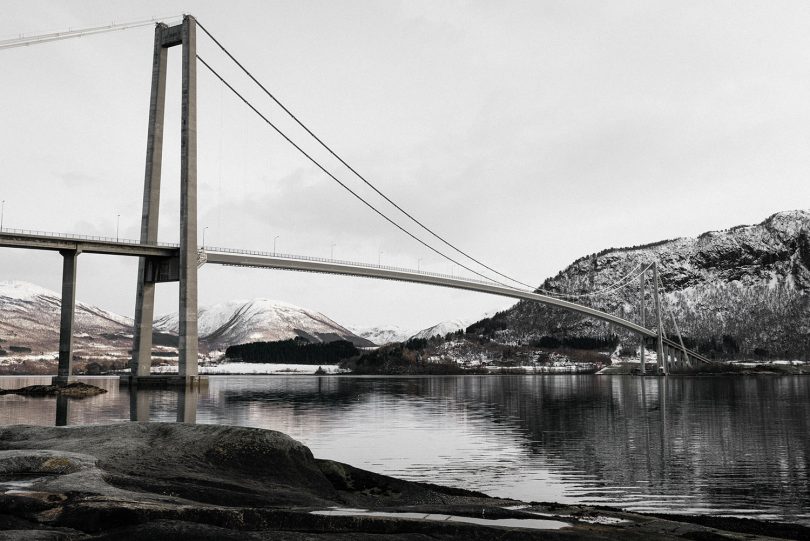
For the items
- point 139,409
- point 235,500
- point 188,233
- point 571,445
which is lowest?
point 571,445

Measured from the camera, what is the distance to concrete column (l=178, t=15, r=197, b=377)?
67.6 metres

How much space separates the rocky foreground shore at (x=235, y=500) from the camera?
29.4 ft

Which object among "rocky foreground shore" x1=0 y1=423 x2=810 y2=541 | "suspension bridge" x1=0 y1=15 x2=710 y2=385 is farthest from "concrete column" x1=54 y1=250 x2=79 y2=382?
"rocky foreground shore" x1=0 y1=423 x2=810 y2=541

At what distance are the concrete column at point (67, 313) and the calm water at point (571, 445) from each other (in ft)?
60.7

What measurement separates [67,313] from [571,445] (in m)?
53.0

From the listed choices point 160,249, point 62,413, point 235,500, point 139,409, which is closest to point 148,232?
point 160,249

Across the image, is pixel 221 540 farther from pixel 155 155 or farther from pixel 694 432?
pixel 155 155

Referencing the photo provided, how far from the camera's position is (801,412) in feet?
140

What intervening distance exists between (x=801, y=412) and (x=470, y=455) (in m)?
29.1

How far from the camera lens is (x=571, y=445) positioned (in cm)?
2630

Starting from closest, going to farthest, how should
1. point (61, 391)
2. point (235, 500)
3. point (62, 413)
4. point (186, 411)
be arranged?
1. point (235, 500)
2. point (62, 413)
3. point (186, 411)
4. point (61, 391)

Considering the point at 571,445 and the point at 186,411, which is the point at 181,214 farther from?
the point at 571,445

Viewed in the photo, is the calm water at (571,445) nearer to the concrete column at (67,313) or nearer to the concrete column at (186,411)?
the concrete column at (186,411)

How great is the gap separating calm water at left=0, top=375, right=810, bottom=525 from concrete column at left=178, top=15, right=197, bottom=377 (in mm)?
19150
